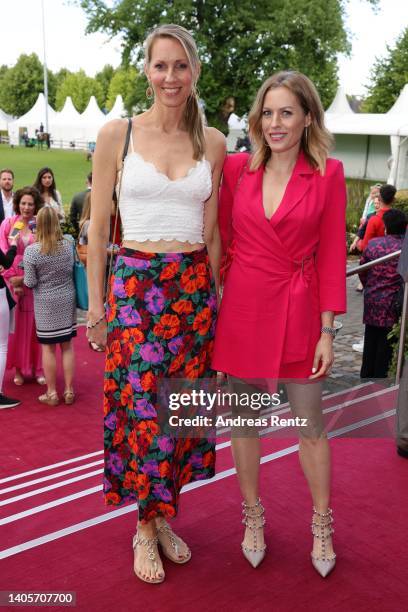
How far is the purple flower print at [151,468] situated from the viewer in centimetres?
261

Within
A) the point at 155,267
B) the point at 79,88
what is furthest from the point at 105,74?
the point at 155,267

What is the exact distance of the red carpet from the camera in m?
2.50

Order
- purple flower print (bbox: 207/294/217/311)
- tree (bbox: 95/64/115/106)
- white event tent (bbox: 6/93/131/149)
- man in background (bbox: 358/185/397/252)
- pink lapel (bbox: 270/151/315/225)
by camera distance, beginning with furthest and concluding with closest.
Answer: tree (bbox: 95/64/115/106), white event tent (bbox: 6/93/131/149), man in background (bbox: 358/185/397/252), purple flower print (bbox: 207/294/217/311), pink lapel (bbox: 270/151/315/225)

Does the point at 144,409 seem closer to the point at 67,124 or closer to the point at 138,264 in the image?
the point at 138,264

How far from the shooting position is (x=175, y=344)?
257cm

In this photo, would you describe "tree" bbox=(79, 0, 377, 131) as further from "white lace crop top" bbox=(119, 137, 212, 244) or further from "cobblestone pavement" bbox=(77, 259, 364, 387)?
"white lace crop top" bbox=(119, 137, 212, 244)

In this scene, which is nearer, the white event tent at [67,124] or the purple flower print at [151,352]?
the purple flower print at [151,352]

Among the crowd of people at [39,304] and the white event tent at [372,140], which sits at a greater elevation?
the white event tent at [372,140]

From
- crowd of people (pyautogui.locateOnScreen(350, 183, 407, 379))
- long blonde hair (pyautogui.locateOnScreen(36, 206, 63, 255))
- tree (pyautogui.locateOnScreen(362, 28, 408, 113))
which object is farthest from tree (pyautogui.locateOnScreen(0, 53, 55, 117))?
crowd of people (pyautogui.locateOnScreen(350, 183, 407, 379))

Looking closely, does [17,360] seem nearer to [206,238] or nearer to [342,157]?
[206,238]

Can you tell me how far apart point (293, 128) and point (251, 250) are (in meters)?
0.49

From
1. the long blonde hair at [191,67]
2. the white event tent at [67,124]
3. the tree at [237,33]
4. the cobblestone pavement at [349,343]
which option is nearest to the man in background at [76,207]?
the cobblestone pavement at [349,343]

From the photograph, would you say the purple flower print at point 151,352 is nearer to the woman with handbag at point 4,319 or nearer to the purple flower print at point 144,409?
the purple flower print at point 144,409

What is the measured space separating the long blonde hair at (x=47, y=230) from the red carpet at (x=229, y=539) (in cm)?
167
